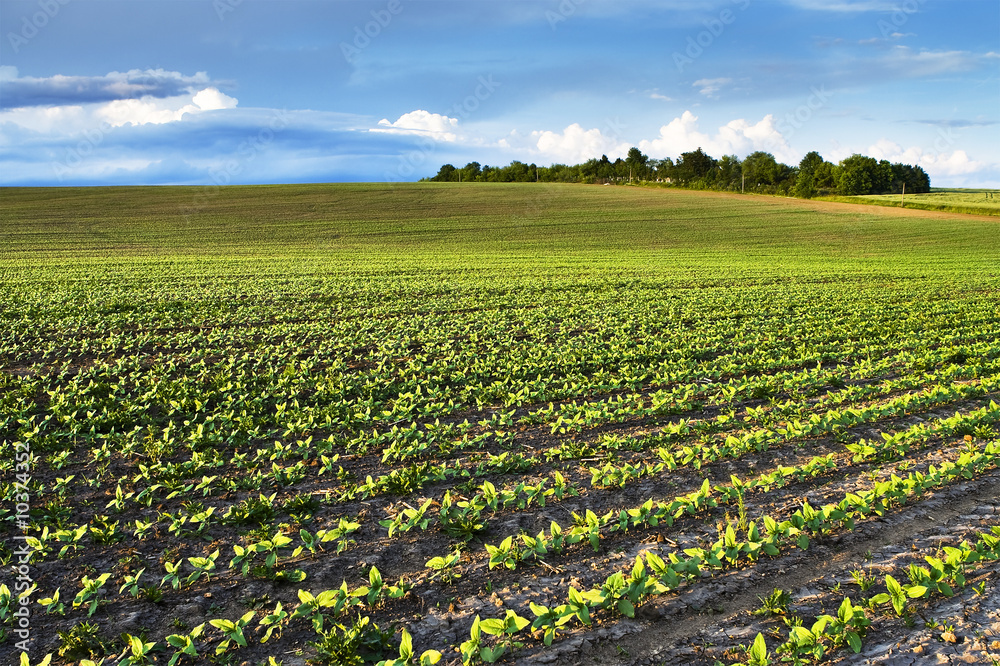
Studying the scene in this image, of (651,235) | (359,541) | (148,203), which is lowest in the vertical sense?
(359,541)

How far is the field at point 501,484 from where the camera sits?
165 inches

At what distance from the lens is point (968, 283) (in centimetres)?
2503

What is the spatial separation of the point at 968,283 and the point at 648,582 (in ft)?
90.4

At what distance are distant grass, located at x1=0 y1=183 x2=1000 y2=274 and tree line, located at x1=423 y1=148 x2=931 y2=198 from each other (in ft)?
45.3

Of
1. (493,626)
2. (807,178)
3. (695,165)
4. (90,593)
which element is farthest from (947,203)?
(90,593)

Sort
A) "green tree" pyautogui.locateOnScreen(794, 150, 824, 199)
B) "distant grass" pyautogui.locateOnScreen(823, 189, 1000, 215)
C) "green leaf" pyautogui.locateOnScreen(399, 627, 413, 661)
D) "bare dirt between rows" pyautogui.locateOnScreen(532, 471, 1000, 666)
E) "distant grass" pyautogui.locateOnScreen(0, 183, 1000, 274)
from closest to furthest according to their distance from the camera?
"green leaf" pyautogui.locateOnScreen(399, 627, 413, 661)
"bare dirt between rows" pyautogui.locateOnScreen(532, 471, 1000, 666)
"distant grass" pyautogui.locateOnScreen(0, 183, 1000, 274)
"distant grass" pyautogui.locateOnScreen(823, 189, 1000, 215)
"green tree" pyautogui.locateOnScreen(794, 150, 824, 199)

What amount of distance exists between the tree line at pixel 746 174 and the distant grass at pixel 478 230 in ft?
45.3

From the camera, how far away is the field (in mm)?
4199

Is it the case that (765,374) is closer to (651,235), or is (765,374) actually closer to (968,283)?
(968,283)

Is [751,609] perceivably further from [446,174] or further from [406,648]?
[446,174]

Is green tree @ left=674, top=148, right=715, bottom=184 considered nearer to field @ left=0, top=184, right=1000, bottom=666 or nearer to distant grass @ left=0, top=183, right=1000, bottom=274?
distant grass @ left=0, top=183, right=1000, bottom=274

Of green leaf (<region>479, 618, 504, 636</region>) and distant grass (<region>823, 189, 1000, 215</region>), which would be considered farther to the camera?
distant grass (<region>823, 189, 1000, 215</region>)

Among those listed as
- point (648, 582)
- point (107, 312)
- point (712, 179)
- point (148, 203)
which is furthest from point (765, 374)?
point (712, 179)

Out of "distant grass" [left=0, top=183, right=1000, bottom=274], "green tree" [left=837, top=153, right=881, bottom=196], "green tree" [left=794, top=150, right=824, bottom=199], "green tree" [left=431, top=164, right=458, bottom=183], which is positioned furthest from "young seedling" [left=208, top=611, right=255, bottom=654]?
"green tree" [left=431, top=164, right=458, bottom=183]
